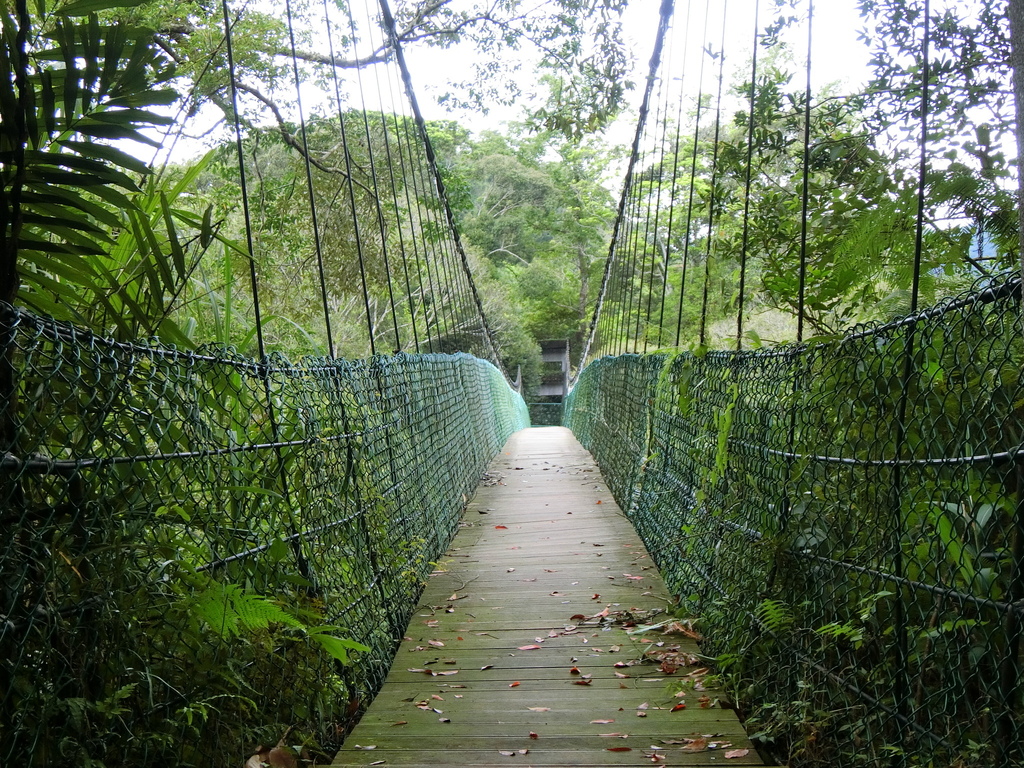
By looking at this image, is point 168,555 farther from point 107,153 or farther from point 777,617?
point 777,617

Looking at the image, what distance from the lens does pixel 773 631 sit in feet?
5.72

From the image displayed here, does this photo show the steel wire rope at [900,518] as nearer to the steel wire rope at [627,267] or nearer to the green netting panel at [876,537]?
the green netting panel at [876,537]

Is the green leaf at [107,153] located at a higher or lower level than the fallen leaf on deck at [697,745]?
higher

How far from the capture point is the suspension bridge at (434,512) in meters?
1.07

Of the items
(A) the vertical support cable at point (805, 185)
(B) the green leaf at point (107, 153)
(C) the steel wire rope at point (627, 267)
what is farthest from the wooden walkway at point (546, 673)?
(C) the steel wire rope at point (627, 267)

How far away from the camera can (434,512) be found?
357cm

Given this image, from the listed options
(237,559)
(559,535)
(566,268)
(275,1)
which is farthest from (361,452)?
(566,268)

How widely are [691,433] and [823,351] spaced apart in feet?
3.74

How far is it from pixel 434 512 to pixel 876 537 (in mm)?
2412

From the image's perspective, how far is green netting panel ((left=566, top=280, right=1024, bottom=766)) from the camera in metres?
1.07

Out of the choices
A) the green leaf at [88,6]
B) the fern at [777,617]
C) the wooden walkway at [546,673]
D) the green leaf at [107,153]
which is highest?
the green leaf at [88,6]

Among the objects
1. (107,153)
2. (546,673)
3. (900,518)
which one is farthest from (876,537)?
(107,153)

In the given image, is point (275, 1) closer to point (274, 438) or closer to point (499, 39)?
point (499, 39)

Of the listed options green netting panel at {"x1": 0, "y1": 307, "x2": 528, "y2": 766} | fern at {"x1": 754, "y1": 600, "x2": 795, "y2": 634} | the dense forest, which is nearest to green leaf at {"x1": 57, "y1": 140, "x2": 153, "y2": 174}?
the dense forest
